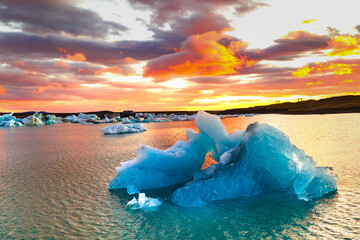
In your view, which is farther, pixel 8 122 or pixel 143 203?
pixel 8 122

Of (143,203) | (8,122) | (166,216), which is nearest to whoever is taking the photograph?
(166,216)

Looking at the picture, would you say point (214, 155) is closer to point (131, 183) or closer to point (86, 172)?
point (131, 183)

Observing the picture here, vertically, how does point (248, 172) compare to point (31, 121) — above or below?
below

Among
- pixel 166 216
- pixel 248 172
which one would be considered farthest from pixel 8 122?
pixel 248 172

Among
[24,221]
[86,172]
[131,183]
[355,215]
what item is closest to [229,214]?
[355,215]

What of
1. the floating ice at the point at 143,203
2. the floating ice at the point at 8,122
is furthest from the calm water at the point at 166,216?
the floating ice at the point at 8,122

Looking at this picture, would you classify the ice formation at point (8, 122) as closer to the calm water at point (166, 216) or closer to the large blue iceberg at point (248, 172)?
the calm water at point (166, 216)

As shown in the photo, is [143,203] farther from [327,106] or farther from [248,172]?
[327,106]

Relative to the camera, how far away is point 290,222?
6.54m

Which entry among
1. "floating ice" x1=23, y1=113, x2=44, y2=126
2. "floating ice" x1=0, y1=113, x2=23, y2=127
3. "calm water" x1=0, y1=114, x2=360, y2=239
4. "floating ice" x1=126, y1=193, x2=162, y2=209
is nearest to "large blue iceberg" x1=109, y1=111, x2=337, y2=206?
"calm water" x1=0, y1=114, x2=360, y2=239

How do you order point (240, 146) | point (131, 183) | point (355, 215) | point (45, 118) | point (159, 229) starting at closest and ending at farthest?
point (159, 229) < point (355, 215) < point (240, 146) < point (131, 183) < point (45, 118)

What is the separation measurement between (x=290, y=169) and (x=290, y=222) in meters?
2.24

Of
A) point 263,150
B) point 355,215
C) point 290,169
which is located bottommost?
point 355,215

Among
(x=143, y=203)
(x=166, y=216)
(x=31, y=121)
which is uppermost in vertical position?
(x=31, y=121)
